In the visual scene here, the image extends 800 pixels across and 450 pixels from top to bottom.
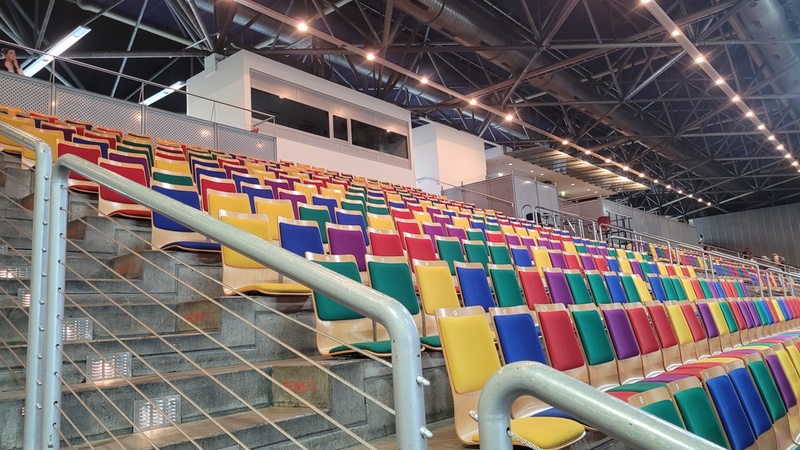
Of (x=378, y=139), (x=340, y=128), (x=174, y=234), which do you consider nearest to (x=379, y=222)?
(x=174, y=234)

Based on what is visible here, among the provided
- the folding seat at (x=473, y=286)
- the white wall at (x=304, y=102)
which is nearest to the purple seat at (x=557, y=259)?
the folding seat at (x=473, y=286)

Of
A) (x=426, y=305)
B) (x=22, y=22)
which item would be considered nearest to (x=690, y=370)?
(x=426, y=305)

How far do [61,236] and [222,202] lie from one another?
1820 millimetres

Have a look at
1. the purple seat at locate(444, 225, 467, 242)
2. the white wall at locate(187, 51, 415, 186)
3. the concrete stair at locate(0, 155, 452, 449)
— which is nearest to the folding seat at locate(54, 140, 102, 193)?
the concrete stair at locate(0, 155, 452, 449)

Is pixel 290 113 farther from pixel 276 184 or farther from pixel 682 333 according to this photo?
pixel 682 333

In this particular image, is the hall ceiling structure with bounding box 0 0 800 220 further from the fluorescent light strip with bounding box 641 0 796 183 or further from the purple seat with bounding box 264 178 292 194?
the purple seat with bounding box 264 178 292 194

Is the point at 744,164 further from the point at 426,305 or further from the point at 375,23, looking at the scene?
the point at 426,305

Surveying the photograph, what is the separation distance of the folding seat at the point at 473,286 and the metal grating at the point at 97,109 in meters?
5.89

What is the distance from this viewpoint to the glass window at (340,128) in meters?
10.6

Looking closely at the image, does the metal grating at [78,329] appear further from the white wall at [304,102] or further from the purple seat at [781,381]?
the white wall at [304,102]

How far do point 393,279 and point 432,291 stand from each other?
0.19m

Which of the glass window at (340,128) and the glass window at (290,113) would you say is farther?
Result: the glass window at (340,128)

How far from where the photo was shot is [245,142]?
28.0 feet

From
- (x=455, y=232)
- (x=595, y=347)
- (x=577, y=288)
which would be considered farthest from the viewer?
(x=455, y=232)
